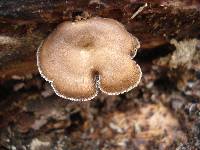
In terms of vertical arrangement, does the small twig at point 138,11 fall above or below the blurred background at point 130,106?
above

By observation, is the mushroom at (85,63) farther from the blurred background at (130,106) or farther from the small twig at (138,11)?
the blurred background at (130,106)

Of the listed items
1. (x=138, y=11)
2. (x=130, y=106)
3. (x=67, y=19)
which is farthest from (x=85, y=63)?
(x=130, y=106)

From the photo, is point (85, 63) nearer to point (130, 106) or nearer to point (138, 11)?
point (138, 11)

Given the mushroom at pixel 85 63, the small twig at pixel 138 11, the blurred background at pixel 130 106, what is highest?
the small twig at pixel 138 11

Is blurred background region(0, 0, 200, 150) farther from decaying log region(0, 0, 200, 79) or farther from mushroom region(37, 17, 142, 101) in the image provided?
mushroom region(37, 17, 142, 101)

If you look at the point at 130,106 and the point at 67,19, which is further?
the point at 130,106

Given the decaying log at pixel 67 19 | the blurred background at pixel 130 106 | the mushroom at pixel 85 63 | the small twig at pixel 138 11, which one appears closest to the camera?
the mushroom at pixel 85 63

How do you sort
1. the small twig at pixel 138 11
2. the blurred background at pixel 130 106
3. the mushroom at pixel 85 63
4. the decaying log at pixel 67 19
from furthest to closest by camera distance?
the blurred background at pixel 130 106 < the small twig at pixel 138 11 < the decaying log at pixel 67 19 < the mushroom at pixel 85 63

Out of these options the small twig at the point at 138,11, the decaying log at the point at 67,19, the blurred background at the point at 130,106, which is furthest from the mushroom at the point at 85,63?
the blurred background at the point at 130,106

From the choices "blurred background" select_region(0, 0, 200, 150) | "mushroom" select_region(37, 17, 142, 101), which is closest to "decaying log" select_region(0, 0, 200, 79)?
"blurred background" select_region(0, 0, 200, 150)
